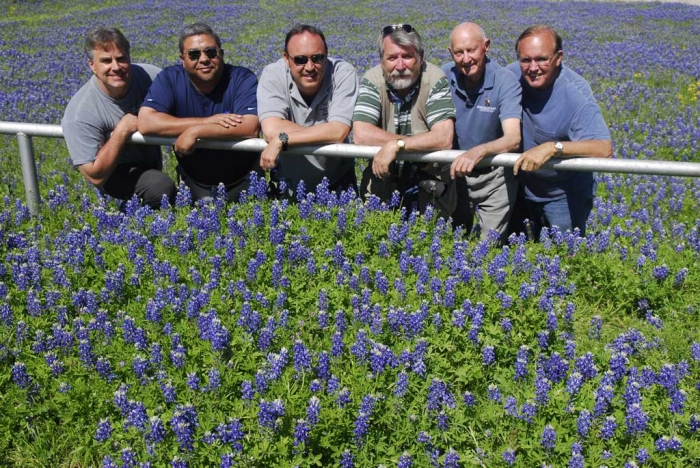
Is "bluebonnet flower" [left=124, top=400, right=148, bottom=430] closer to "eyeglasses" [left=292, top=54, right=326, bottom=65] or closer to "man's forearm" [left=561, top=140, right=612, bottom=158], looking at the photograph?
"eyeglasses" [left=292, top=54, right=326, bottom=65]

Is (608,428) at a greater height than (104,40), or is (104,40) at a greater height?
(104,40)

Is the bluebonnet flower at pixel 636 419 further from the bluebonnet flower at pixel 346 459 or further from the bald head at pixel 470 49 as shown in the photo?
the bald head at pixel 470 49

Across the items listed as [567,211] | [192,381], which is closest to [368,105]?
[567,211]

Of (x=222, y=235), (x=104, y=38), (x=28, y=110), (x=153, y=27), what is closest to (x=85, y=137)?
(x=104, y=38)

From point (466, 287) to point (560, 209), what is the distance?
169 centimetres

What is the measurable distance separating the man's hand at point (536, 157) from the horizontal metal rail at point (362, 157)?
6cm

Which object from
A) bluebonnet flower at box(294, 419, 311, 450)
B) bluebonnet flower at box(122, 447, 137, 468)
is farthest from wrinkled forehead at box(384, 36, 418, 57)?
bluebonnet flower at box(122, 447, 137, 468)

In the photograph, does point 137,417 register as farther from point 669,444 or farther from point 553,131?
point 553,131

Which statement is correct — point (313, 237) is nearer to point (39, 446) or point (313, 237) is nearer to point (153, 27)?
point (39, 446)

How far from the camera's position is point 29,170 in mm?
6359

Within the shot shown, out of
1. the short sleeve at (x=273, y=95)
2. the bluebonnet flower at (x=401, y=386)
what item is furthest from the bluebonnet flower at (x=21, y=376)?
the short sleeve at (x=273, y=95)

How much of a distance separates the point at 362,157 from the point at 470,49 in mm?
1139

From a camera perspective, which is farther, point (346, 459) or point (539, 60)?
point (539, 60)

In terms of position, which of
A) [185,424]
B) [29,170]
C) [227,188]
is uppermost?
[29,170]
